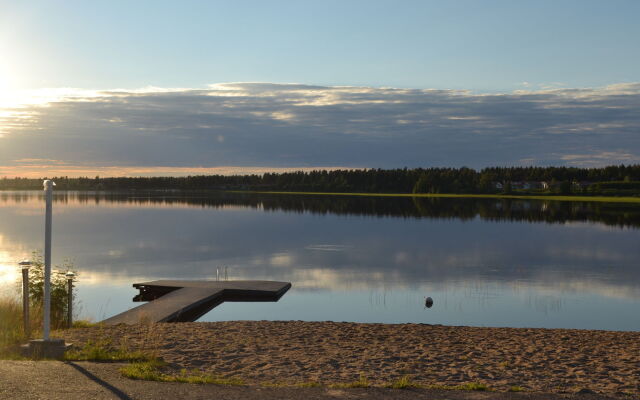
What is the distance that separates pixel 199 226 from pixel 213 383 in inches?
2158

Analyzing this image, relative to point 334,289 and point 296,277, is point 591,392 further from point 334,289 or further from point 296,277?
point 296,277

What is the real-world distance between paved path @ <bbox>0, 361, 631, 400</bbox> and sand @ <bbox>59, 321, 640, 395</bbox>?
24.6 inches

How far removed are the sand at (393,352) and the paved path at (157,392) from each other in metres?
0.62

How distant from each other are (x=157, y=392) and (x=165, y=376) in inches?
33.8

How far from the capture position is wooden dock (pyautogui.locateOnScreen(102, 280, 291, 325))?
18.4m

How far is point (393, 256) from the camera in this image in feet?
124

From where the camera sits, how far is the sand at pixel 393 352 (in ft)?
30.9

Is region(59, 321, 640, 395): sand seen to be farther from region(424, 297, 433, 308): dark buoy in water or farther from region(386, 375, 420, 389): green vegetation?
region(424, 297, 433, 308): dark buoy in water

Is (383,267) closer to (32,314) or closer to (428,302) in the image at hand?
(428,302)

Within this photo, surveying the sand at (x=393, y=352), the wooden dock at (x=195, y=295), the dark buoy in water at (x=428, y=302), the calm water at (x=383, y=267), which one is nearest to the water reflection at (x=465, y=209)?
the calm water at (x=383, y=267)

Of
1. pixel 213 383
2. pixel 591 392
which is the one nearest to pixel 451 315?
pixel 591 392

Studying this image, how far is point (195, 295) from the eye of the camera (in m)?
20.9

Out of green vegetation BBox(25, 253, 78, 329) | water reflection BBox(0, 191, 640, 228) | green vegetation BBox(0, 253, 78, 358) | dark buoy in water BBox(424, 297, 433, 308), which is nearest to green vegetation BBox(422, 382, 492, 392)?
green vegetation BBox(0, 253, 78, 358)

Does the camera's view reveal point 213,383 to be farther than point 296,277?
No
